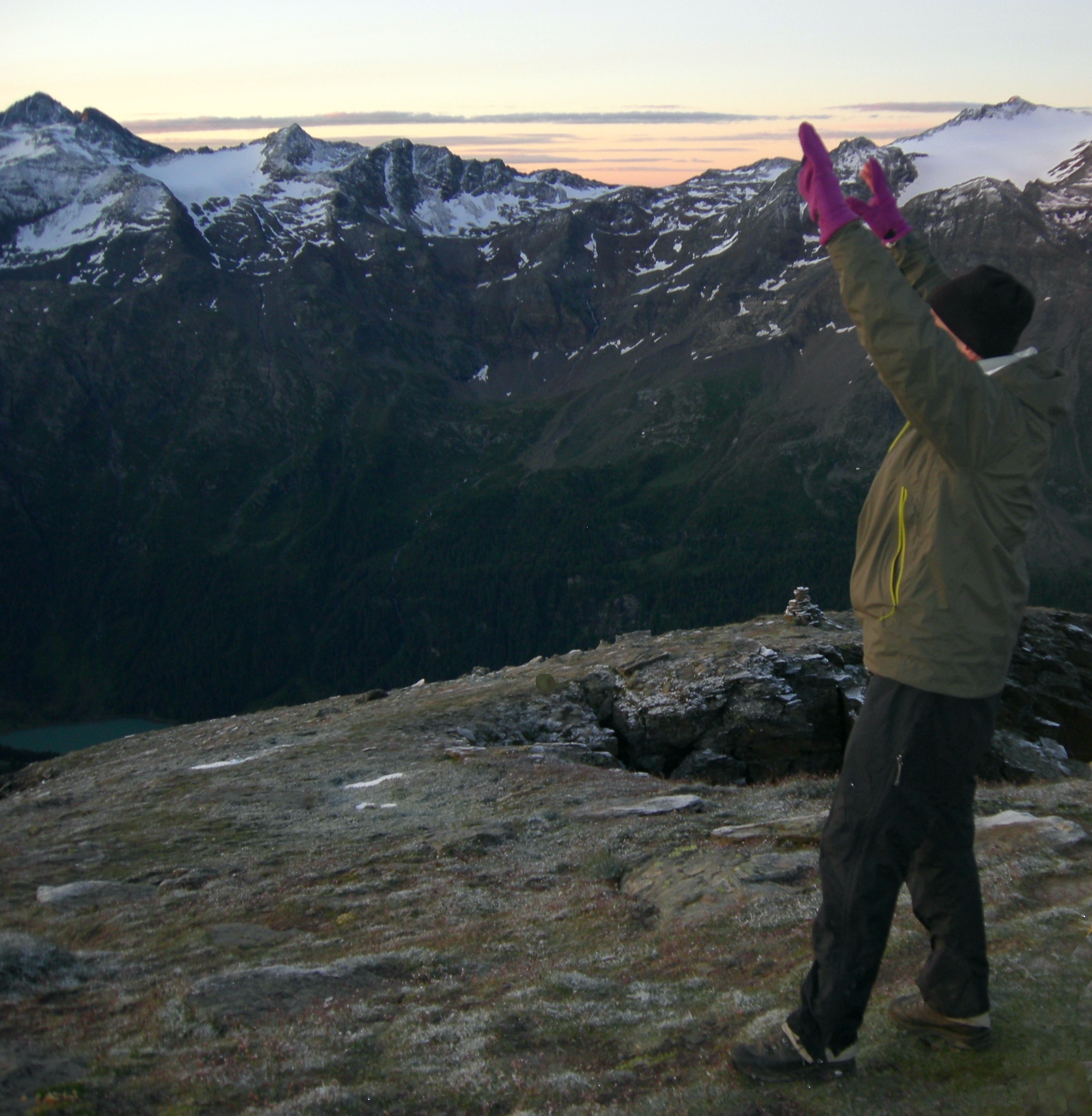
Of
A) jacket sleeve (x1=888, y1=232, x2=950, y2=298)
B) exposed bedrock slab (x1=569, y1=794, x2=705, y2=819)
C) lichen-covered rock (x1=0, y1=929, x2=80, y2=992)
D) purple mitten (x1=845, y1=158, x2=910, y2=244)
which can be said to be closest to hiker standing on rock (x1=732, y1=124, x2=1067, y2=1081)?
jacket sleeve (x1=888, y1=232, x2=950, y2=298)

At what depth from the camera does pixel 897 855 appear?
6594mm

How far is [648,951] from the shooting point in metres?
10.4

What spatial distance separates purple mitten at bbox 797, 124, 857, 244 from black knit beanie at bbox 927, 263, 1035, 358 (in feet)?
3.40

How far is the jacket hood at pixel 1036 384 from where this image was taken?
6211 millimetres

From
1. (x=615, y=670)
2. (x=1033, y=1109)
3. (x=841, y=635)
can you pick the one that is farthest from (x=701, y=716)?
(x=1033, y=1109)

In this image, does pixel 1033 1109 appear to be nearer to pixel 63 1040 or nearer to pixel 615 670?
pixel 63 1040

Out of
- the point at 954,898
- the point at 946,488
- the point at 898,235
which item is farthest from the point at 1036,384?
the point at 954,898

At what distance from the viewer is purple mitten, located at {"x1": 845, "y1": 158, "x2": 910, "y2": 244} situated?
23.7ft

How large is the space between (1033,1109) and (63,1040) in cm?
884

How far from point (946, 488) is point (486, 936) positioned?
8.42 meters

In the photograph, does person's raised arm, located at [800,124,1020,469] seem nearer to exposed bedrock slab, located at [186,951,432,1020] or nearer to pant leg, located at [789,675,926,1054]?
pant leg, located at [789,675,926,1054]

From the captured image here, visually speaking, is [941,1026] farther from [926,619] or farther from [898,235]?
[898,235]

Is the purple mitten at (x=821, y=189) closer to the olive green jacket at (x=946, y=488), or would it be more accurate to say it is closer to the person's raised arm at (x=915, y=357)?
the person's raised arm at (x=915, y=357)

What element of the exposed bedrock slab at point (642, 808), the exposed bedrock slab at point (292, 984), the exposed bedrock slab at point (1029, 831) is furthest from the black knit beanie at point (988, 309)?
the exposed bedrock slab at point (642, 808)
